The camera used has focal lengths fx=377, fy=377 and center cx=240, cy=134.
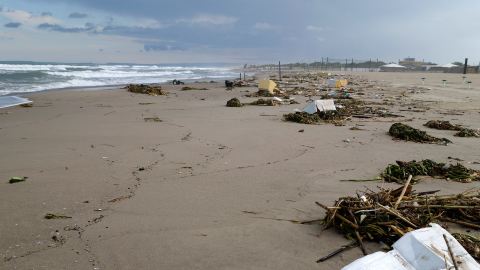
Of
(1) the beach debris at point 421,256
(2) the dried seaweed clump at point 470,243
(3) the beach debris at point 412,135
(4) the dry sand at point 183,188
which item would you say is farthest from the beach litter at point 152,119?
(1) the beach debris at point 421,256

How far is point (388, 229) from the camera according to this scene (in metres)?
3.25

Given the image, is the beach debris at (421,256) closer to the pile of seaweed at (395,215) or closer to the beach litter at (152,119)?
the pile of seaweed at (395,215)

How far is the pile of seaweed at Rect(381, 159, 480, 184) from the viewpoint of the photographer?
494 cm

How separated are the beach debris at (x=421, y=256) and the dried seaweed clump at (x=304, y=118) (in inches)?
270

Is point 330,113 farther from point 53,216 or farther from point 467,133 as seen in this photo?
point 53,216

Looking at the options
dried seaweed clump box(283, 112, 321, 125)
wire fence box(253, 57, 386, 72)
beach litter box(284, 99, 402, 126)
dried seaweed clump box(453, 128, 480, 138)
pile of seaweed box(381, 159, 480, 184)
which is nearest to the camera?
pile of seaweed box(381, 159, 480, 184)

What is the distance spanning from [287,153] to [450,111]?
Answer: 840 centimetres

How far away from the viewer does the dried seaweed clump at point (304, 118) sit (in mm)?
9414

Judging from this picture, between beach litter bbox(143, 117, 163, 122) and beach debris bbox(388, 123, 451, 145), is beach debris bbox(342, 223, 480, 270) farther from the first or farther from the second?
beach litter bbox(143, 117, 163, 122)

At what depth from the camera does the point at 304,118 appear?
9.47 meters

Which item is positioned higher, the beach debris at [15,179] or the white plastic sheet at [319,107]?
the white plastic sheet at [319,107]

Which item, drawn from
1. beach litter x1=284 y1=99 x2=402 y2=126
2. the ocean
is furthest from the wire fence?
beach litter x1=284 y1=99 x2=402 y2=126

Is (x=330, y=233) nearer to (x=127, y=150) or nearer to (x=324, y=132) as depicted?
(x=127, y=150)

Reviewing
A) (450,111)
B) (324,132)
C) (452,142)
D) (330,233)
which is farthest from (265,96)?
(330,233)
